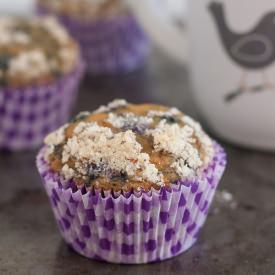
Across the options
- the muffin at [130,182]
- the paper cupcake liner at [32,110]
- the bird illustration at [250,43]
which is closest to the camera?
the muffin at [130,182]

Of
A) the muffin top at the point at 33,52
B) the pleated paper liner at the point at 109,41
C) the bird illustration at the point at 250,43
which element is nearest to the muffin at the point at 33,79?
the muffin top at the point at 33,52

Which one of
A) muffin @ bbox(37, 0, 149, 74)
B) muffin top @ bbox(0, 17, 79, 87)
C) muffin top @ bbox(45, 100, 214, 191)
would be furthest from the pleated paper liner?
muffin top @ bbox(45, 100, 214, 191)

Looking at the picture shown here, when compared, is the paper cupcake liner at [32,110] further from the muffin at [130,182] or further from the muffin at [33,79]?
the muffin at [130,182]

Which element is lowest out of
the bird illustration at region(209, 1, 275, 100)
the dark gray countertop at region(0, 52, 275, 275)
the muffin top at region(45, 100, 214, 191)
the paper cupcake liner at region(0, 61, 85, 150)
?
the dark gray countertop at region(0, 52, 275, 275)

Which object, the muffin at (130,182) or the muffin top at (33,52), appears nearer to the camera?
the muffin at (130,182)

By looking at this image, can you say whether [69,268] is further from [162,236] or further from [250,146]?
[250,146]

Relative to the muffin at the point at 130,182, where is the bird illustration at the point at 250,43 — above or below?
above

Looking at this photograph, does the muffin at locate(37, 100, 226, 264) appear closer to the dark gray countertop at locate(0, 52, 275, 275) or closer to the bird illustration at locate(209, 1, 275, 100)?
the dark gray countertop at locate(0, 52, 275, 275)
